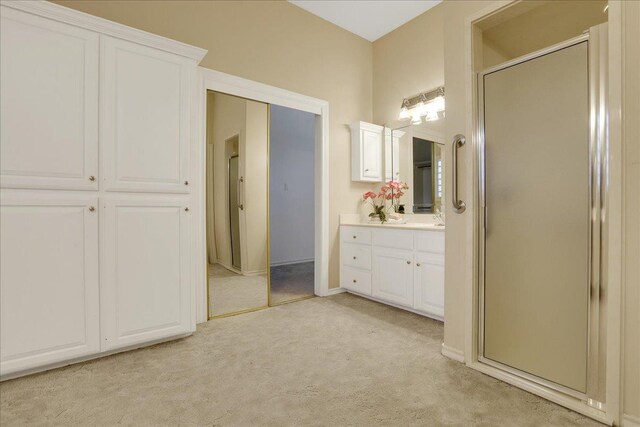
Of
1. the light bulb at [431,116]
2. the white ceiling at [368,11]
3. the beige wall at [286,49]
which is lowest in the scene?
the light bulb at [431,116]

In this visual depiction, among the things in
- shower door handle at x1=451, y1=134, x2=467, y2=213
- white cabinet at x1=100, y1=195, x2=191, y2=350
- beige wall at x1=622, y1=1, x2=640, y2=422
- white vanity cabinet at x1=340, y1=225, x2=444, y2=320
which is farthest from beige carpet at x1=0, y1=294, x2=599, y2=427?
shower door handle at x1=451, y1=134, x2=467, y2=213

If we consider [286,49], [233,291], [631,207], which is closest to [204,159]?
[233,291]

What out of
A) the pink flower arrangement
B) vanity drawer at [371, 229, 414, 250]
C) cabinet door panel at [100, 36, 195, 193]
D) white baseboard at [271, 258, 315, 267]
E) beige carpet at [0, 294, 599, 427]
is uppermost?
cabinet door panel at [100, 36, 195, 193]

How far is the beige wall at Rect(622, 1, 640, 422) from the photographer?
1292 millimetres

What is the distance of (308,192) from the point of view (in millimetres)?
5145

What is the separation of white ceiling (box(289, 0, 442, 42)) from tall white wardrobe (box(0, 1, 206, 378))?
5.66 feet

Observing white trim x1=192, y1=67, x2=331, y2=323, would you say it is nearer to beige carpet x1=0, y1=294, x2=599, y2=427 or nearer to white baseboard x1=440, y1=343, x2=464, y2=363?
beige carpet x1=0, y1=294, x2=599, y2=427

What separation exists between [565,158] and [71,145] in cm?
264

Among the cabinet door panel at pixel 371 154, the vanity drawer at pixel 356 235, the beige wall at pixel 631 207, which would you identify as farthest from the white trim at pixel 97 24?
the beige wall at pixel 631 207

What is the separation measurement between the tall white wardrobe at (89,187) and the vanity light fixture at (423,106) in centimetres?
222

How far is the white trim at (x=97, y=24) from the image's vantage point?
65.7 inches

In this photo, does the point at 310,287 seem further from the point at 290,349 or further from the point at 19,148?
the point at 19,148

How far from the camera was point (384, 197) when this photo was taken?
3.73 meters

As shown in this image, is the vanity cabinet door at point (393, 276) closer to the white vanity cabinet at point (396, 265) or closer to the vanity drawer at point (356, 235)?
the white vanity cabinet at point (396, 265)
